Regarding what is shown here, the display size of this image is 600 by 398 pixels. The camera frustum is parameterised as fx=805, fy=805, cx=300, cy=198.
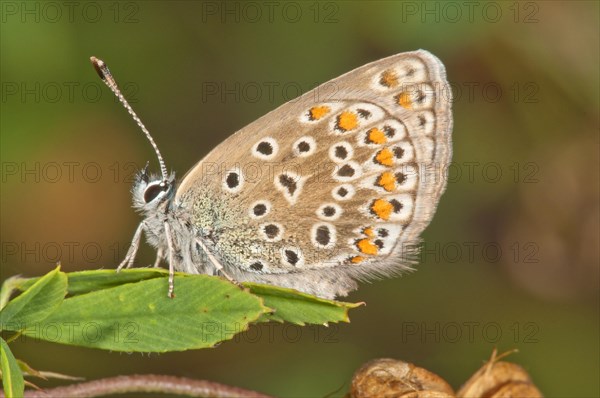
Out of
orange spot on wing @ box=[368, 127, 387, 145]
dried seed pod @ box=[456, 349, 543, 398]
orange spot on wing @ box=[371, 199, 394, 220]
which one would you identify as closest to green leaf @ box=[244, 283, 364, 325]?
dried seed pod @ box=[456, 349, 543, 398]

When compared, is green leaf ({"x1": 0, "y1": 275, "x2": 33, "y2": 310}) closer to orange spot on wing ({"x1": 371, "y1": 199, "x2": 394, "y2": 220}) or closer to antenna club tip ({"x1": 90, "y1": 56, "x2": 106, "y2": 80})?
antenna club tip ({"x1": 90, "y1": 56, "x2": 106, "y2": 80})

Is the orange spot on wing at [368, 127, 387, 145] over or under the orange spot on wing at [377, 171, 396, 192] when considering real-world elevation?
over

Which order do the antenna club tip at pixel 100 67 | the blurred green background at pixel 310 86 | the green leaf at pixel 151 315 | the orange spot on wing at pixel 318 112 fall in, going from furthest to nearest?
the blurred green background at pixel 310 86 → the orange spot on wing at pixel 318 112 → the antenna club tip at pixel 100 67 → the green leaf at pixel 151 315

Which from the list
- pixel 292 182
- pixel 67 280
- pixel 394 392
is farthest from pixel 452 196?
pixel 67 280

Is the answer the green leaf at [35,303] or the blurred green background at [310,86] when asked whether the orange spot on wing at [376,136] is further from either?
the green leaf at [35,303]

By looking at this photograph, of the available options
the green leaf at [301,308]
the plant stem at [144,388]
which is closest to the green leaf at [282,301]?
the green leaf at [301,308]

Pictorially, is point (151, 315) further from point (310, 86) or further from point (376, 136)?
point (310, 86)
